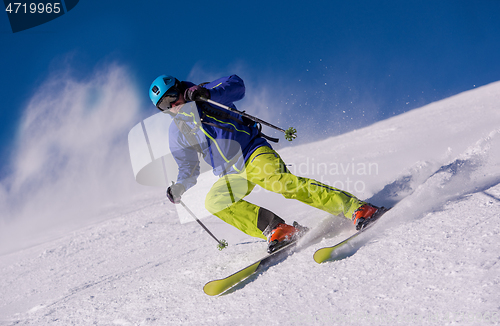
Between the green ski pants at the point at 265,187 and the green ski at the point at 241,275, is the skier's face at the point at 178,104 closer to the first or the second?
the green ski pants at the point at 265,187

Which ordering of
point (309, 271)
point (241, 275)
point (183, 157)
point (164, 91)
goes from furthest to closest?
point (183, 157)
point (164, 91)
point (241, 275)
point (309, 271)

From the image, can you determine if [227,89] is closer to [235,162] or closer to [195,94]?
[195,94]

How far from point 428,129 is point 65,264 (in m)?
12.8

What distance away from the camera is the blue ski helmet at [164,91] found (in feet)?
12.7

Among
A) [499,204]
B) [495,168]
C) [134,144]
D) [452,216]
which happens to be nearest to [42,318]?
[134,144]

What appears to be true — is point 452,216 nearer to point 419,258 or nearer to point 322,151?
point 419,258

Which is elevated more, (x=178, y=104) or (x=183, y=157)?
(x=178, y=104)

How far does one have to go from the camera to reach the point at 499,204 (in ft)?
10.8

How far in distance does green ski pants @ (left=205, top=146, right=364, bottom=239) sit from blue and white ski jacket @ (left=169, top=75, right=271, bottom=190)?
0.50 ft

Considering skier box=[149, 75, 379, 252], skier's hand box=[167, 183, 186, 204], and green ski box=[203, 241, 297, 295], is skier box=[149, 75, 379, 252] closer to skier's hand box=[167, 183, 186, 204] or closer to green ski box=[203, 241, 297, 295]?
skier's hand box=[167, 183, 186, 204]

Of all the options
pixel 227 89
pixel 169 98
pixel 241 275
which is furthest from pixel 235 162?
pixel 241 275

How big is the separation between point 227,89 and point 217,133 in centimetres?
54

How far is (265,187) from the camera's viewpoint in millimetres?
3955

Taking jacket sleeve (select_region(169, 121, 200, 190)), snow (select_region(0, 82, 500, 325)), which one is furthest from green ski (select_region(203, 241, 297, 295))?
jacket sleeve (select_region(169, 121, 200, 190))
